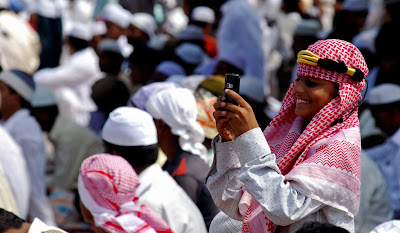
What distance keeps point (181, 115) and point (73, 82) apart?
204 inches

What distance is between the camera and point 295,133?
9.09 ft

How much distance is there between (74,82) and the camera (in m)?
9.23

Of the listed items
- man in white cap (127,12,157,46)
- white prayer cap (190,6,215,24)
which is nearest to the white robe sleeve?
white prayer cap (190,6,215,24)

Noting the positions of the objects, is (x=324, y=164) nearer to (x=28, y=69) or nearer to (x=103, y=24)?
(x=28, y=69)

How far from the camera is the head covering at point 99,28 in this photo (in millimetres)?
10875

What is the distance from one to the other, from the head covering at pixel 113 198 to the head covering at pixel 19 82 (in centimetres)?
263

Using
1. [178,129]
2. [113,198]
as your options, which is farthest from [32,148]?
[113,198]

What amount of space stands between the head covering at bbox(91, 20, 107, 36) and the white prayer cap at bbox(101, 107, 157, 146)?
7034 millimetres

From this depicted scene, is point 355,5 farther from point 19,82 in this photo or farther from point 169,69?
point 19,82

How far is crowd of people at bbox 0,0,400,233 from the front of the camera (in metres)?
2.55

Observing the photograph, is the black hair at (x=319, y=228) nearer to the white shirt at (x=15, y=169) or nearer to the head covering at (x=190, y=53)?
the white shirt at (x=15, y=169)

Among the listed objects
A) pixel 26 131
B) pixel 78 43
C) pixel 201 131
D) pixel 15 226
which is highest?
pixel 15 226

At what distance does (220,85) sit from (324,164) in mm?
2453

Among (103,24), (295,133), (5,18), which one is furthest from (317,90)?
(103,24)
